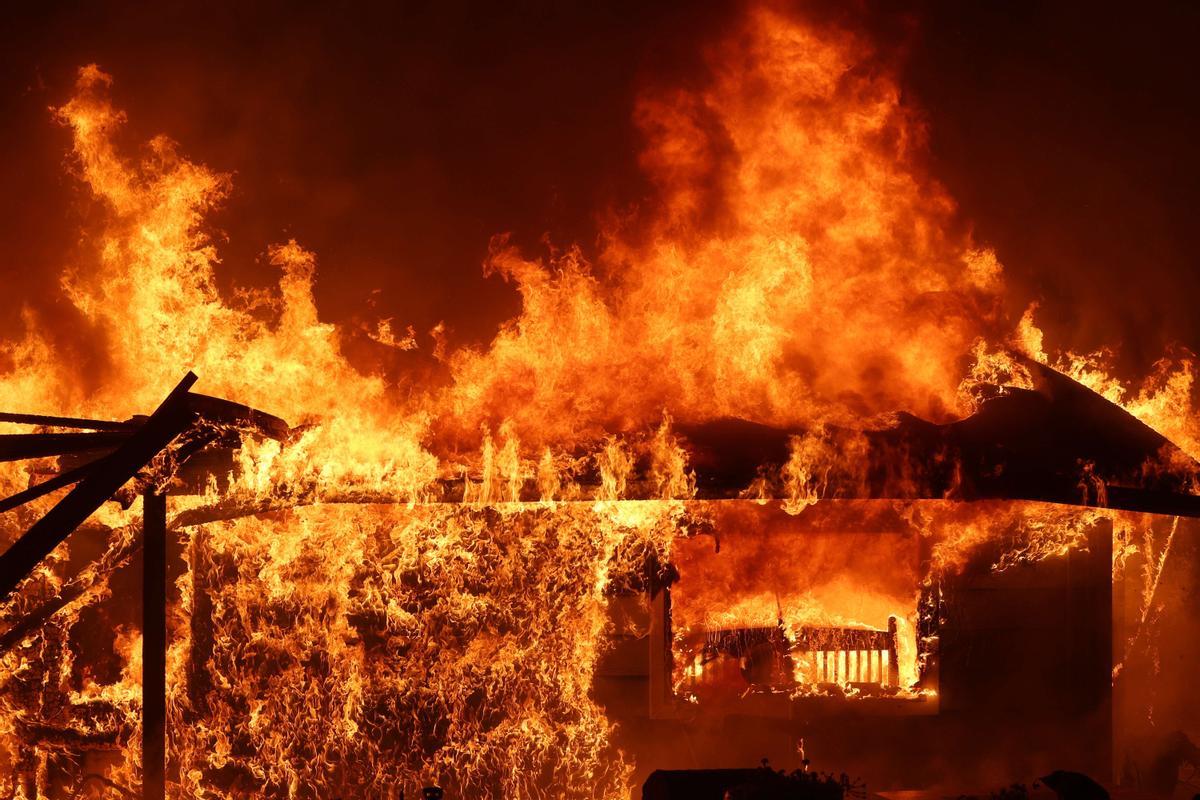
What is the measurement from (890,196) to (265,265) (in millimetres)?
8284

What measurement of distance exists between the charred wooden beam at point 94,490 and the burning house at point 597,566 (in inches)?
76.3

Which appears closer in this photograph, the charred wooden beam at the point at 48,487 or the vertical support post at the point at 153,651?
the charred wooden beam at the point at 48,487

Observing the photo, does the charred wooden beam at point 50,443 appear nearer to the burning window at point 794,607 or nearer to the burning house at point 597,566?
the burning house at point 597,566

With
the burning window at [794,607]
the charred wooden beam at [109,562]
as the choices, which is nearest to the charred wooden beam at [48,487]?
the charred wooden beam at [109,562]

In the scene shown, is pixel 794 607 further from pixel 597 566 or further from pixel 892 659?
pixel 597 566

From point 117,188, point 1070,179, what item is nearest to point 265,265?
point 117,188

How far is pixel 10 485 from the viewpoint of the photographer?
10.3 m

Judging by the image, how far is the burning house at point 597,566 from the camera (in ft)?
29.8

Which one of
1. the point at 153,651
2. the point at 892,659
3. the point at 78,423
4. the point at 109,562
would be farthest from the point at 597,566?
the point at 78,423

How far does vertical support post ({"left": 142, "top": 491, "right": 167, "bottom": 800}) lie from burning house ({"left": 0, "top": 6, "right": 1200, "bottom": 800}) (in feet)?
3.80

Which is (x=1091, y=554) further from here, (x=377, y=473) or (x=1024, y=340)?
(x=377, y=473)

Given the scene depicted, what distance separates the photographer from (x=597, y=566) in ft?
34.2

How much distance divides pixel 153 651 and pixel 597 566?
436cm

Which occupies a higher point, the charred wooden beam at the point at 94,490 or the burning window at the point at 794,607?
the charred wooden beam at the point at 94,490
